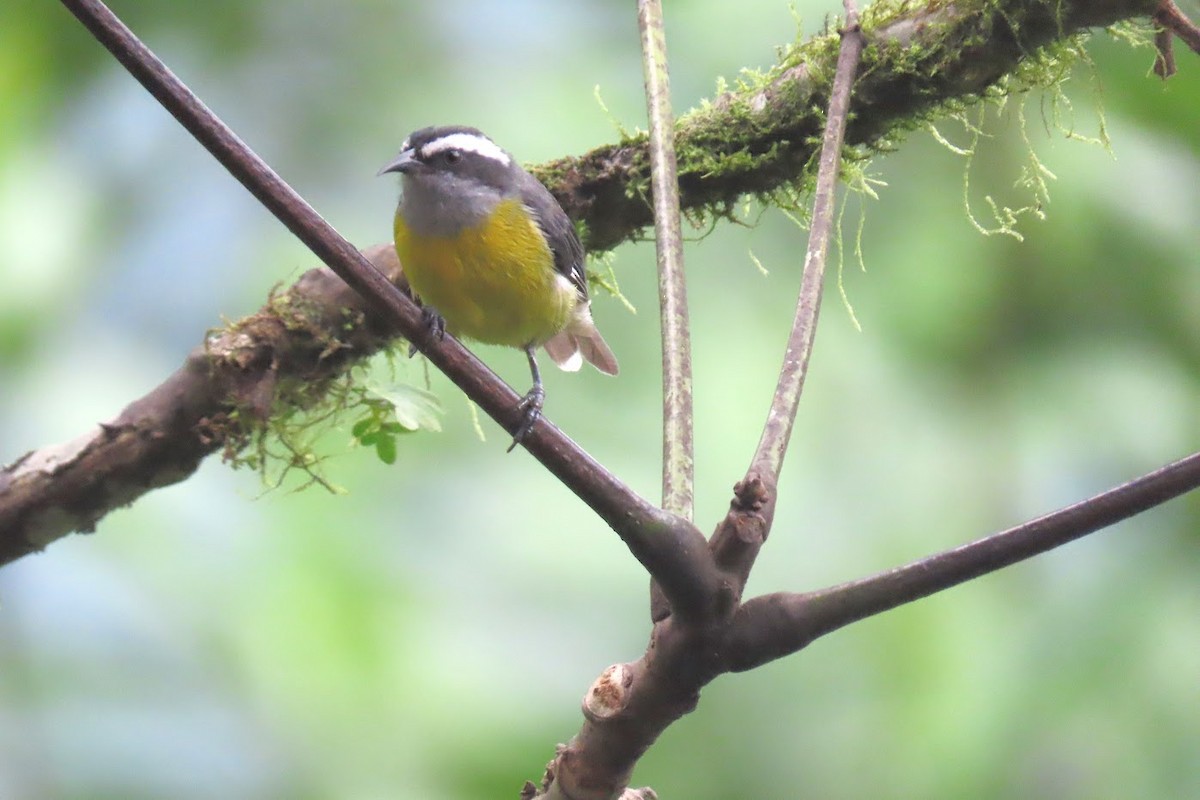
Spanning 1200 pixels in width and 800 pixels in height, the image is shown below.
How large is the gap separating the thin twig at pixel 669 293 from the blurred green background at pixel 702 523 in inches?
28.6

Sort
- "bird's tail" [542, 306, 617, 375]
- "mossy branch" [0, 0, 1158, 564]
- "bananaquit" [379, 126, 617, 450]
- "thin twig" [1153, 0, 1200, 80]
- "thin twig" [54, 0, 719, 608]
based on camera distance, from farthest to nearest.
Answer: "bird's tail" [542, 306, 617, 375], "bananaquit" [379, 126, 617, 450], "mossy branch" [0, 0, 1158, 564], "thin twig" [1153, 0, 1200, 80], "thin twig" [54, 0, 719, 608]

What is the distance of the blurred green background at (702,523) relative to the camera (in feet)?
7.95

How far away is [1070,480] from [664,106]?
130 centimetres

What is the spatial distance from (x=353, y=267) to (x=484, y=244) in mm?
996

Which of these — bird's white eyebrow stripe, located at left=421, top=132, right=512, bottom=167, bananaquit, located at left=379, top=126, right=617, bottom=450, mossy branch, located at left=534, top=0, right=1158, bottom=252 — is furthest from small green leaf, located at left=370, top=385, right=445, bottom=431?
bird's white eyebrow stripe, located at left=421, top=132, right=512, bottom=167

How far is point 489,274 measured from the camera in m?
2.15

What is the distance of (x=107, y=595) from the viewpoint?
261 centimetres

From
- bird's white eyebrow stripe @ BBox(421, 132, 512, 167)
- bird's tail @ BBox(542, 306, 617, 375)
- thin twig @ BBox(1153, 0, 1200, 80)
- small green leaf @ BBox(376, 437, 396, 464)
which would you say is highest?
bird's white eyebrow stripe @ BBox(421, 132, 512, 167)

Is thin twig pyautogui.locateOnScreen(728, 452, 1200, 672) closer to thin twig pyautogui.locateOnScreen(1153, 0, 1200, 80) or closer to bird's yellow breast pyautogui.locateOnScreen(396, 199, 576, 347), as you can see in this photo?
thin twig pyautogui.locateOnScreen(1153, 0, 1200, 80)

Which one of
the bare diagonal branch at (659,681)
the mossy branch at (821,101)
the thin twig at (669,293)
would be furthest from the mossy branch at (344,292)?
the bare diagonal branch at (659,681)

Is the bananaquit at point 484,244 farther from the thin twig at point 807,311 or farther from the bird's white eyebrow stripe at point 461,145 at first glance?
the thin twig at point 807,311

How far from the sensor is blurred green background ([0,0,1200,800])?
95.4 inches

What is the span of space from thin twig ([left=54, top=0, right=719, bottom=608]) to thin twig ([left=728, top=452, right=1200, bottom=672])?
6 centimetres

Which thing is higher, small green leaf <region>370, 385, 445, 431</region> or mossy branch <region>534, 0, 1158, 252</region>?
mossy branch <region>534, 0, 1158, 252</region>
